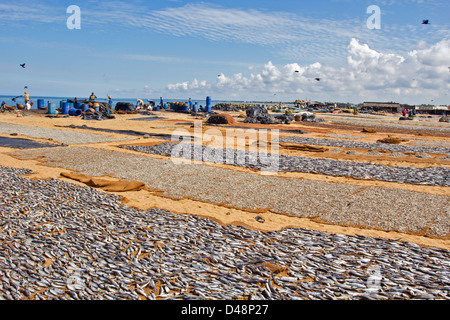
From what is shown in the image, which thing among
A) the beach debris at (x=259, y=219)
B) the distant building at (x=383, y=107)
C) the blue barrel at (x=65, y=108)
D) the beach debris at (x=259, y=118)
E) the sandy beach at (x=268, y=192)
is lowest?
the beach debris at (x=259, y=219)

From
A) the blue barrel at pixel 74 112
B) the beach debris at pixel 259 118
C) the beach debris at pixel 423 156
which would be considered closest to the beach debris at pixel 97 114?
the blue barrel at pixel 74 112

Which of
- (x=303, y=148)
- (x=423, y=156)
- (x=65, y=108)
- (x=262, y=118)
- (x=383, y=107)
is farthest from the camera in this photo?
(x=383, y=107)

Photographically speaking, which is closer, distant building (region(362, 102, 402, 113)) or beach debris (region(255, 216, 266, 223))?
beach debris (region(255, 216, 266, 223))

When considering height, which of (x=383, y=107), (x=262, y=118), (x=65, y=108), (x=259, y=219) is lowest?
(x=259, y=219)

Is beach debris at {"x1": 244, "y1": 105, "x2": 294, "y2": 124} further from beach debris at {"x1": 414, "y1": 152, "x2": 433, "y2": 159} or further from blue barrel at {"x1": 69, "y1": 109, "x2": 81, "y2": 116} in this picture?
beach debris at {"x1": 414, "y1": 152, "x2": 433, "y2": 159}

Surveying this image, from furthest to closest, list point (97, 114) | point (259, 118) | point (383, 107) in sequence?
point (383, 107), point (259, 118), point (97, 114)

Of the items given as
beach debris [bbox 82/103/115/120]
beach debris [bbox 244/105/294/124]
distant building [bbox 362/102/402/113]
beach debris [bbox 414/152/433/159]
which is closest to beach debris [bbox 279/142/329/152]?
beach debris [bbox 414/152/433/159]

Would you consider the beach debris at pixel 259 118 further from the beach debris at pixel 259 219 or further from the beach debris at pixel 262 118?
the beach debris at pixel 259 219

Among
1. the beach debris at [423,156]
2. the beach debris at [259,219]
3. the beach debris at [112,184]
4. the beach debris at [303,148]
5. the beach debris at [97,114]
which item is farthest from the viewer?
the beach debris at [97,114]

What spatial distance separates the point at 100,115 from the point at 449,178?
37.4m

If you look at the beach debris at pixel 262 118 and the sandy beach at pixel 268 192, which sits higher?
the beach debris at pixel 262 118

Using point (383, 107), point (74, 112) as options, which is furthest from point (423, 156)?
point (383, 107)

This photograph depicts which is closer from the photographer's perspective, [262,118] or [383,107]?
[262,118]

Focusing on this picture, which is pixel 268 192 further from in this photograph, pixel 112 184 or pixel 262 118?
pixel 262 118
